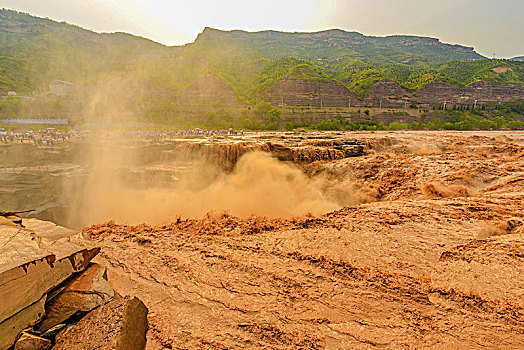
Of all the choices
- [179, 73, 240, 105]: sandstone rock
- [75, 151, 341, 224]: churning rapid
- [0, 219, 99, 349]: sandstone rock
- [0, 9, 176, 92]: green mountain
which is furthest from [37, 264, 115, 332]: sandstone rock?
[0, 9, 176, 92]: green mountain

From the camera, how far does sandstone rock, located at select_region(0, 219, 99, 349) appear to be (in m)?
2.02

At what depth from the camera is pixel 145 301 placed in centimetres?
326

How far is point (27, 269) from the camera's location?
219cm

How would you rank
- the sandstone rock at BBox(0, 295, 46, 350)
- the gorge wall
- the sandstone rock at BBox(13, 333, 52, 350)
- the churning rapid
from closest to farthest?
the sandstone rock at BBox(0, 295, 46, 350) < the sandstone rock at BBox(13, 333, 52, 350) < the churning rapid < the gorge wall

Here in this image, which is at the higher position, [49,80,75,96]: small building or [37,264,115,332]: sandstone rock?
[49,80,75,96]: small building

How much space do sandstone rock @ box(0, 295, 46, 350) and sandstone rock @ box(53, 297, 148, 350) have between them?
356 mm

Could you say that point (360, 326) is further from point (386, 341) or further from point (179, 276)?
point (179, 276)

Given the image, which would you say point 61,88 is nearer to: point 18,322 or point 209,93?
point 209,93

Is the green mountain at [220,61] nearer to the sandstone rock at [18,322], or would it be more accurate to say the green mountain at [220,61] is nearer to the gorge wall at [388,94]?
the gorge wall at [388,94]

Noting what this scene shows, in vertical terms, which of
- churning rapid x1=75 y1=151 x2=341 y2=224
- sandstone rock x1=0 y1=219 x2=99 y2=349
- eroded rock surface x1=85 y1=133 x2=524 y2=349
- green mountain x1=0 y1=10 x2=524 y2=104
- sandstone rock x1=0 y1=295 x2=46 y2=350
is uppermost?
green mountain x1=0 y1=10 x2=524 y2=104

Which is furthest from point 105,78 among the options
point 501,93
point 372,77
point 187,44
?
point 501,93

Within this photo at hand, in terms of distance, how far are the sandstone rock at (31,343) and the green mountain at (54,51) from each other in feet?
301

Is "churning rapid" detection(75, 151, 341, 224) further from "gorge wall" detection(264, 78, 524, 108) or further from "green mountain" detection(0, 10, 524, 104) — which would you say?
"green mountain" detection(0, 10, 524, 104)

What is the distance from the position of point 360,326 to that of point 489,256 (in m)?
3.05
